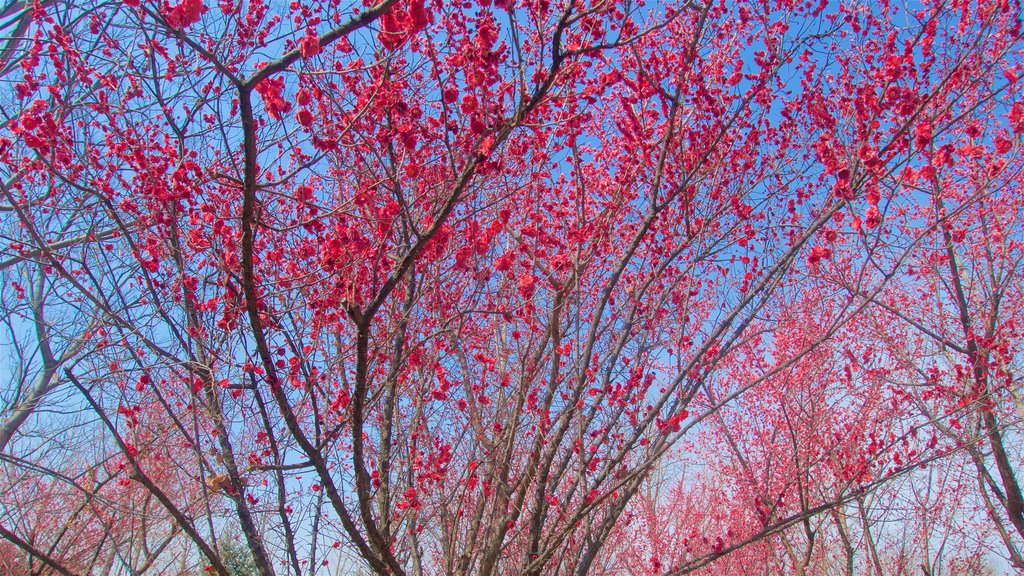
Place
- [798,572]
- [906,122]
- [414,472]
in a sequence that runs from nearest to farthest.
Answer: [906,122], [414,472], [798,572]

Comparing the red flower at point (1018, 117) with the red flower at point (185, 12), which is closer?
the red flower at point (185, 12)

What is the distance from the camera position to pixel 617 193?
14.7 ft

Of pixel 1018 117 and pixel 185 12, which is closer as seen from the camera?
pixel 185 12

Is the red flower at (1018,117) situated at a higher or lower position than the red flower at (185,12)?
higher

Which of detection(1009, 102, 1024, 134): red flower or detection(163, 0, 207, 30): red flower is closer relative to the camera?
detection(163, 0, 207, 30): red flower

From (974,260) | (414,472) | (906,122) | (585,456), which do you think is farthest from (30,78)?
(974,260)

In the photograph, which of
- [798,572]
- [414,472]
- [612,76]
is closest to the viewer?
[612,76]

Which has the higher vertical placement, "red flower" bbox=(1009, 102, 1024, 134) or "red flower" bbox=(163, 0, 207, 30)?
"red flower" bbox=(1009, 102, 1024, 134)

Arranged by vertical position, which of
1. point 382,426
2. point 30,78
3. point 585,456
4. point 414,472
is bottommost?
point 585,456

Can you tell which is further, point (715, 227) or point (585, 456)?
point (715, 227)

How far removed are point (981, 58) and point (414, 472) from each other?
215 inches

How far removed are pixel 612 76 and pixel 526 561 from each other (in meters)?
3.38

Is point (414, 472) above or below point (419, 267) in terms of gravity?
below

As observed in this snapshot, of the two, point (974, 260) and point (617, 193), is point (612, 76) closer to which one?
point (617, 193)
